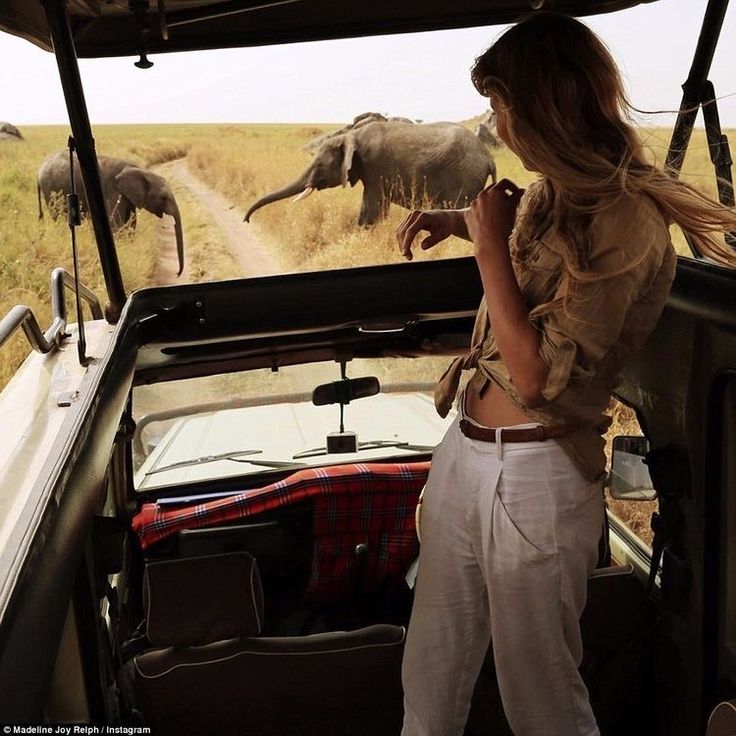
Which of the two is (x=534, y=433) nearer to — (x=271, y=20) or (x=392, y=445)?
(x=271, y=20)

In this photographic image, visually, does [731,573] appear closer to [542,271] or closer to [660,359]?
[660,359]

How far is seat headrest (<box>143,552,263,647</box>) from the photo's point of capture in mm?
1915

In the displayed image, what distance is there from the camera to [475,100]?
A: 462cm

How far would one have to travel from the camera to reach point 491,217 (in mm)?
1546

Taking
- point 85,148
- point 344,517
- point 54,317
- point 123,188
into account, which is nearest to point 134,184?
point 123,188

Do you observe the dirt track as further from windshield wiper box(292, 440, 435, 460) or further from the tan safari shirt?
the tan safari shirt

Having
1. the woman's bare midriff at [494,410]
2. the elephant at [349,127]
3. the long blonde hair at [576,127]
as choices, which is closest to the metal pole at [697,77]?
the long blonde hair at [576,127]

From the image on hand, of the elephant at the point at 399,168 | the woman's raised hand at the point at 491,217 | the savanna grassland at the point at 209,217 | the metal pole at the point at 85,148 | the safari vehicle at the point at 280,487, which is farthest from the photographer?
Result: the elephant at the point at 399,168

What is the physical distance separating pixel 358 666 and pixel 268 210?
9.92 ft

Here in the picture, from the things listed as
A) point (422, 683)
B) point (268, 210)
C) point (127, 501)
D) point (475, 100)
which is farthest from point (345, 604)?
point (475, 100)

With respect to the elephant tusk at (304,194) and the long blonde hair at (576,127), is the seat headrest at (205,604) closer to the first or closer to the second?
the long blonde hair at (576,127)

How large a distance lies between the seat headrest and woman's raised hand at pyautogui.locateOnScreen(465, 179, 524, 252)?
2.85 feet

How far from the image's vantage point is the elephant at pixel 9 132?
3.95m

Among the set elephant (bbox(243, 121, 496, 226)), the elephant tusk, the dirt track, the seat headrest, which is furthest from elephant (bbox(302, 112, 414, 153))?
the seat headrest
